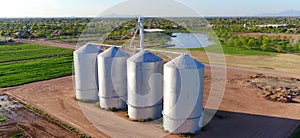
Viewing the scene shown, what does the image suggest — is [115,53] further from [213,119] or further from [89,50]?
[213,119]

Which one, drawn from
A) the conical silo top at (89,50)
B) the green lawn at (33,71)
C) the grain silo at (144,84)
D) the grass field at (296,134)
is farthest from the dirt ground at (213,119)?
the conical silo top at (89,50)

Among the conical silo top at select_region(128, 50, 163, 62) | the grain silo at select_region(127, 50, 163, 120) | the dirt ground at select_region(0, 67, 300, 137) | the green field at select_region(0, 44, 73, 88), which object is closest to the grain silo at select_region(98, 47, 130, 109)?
the dirt ground at select_region(0, 67, 300, 137)

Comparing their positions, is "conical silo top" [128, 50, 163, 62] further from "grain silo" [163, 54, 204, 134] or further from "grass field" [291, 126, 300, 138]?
"grass field" [291, 126, 300, 138]

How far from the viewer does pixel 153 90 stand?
20031 millimetres

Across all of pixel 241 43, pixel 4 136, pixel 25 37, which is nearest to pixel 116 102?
pixel 4 136

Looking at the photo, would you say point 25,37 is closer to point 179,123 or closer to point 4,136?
point 4,136

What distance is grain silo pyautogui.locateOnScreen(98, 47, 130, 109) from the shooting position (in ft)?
72.7

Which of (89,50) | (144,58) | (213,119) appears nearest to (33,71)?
(89,50)

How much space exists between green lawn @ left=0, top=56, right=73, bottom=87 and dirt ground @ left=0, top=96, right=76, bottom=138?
9.80 meters

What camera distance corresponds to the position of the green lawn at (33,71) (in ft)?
113

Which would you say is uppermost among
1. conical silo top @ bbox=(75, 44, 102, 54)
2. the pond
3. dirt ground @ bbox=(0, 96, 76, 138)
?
conical silo top @ bbox=(75, 44, 102, 54)

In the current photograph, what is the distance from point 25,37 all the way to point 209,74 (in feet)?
251

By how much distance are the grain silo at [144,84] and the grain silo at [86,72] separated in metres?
5.80

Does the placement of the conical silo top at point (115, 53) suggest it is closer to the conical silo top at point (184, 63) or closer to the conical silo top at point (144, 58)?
the conical silo top at point (144, 58)
